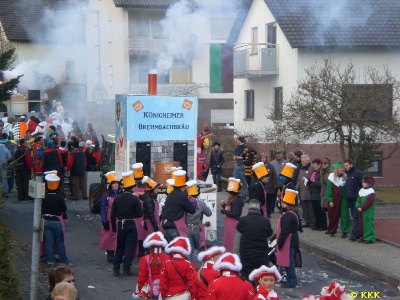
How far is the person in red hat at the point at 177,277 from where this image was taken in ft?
30.9

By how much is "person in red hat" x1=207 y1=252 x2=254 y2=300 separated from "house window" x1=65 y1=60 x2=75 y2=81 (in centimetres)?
3017

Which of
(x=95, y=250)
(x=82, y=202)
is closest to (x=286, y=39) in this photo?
(x=82, y=202)

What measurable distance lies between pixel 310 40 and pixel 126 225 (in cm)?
1558

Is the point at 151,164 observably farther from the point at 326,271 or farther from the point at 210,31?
the point at 210,31

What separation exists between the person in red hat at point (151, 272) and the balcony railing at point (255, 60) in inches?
780

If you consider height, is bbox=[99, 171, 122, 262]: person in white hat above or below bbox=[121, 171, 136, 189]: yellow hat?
below

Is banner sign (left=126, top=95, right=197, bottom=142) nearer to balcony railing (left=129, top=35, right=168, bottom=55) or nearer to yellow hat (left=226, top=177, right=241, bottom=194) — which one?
yellow hat (left=226, top=177, right=241, bottom=194)

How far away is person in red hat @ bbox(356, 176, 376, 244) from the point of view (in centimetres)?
1588

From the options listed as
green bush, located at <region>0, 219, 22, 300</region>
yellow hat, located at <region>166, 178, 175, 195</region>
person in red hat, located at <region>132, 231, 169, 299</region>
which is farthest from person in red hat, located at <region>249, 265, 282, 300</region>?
yellow hat, located at <region>166, 178, 175, 195</region>

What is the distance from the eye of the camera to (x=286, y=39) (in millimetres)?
28203

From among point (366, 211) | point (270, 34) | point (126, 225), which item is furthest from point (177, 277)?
point (270, 34)

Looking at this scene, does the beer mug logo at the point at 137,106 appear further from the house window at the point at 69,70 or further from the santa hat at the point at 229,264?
the house window at the point at 69,70

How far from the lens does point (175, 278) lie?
944 centimetres

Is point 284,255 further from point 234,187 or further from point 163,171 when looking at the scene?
point 163,171
